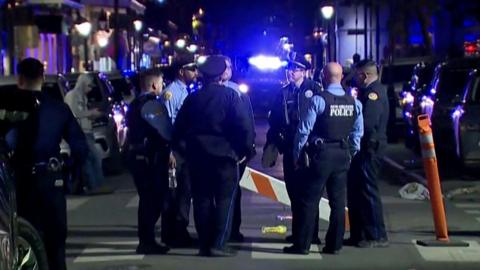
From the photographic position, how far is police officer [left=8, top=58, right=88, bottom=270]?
7762 millimetres

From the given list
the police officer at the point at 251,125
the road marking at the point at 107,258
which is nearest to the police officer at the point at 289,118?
the police officer at the point at 251,125

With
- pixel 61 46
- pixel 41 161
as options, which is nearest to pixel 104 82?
pixel 41 161

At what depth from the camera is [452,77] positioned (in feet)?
66.5

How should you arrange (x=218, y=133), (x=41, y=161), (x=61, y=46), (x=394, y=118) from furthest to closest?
(x=61, y=46) < (x=394, y=118) < (x=218, y=133) < (x=41, y=161)

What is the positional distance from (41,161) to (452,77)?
45.0 ft

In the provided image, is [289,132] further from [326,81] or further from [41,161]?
[41,161]

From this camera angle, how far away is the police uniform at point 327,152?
32.6ft

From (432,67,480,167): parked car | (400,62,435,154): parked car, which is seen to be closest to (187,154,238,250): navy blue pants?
(432,67,480,167): parked car

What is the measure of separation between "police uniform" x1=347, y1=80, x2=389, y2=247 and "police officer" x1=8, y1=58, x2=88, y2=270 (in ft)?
11.9

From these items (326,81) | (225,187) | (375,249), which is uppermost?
(326,81)

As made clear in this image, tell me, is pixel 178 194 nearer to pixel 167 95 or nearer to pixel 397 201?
pixel 167 95

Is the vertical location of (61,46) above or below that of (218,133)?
above

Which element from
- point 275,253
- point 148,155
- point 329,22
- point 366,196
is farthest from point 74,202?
point 329,22

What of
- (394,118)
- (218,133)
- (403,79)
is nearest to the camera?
(218,133)
